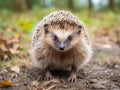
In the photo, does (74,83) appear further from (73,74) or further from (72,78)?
(73,74)

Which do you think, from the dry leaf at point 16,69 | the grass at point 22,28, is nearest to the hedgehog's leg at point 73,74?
the dry leaf at point 16,69

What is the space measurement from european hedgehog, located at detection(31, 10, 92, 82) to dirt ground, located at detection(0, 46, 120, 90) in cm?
14

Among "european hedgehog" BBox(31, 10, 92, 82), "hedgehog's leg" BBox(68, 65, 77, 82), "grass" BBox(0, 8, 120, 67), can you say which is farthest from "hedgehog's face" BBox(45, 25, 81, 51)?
"grass" BBox(0, 8, 120, 67)

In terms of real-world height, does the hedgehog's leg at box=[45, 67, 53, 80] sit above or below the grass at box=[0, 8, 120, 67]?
below

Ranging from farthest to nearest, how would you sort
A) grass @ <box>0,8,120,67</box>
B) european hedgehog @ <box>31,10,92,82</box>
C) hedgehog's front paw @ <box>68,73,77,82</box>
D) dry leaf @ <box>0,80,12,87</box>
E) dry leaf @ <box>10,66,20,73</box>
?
grass @ <box>0,8,120,67</box>
dry leaf @ <box>10,66,20,73</box>
hedgehog's front paw @ <box>68,73,77,82</box>
european hedgehog @ <box>31,10,92,82</box>
dry leaf @ <box>0,80,12,87</box>

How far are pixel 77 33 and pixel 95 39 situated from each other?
451 centimetres

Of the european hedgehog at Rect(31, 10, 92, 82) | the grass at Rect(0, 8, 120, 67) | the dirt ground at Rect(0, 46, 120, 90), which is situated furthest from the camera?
the grass at Rect(0, 8, 120, 67)

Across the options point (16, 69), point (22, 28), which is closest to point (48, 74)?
point (16, 69)

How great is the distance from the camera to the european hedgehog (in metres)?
5.20

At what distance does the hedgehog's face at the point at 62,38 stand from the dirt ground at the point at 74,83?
0.53m

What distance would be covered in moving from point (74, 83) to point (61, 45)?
0.63 m

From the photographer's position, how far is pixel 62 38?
517cm

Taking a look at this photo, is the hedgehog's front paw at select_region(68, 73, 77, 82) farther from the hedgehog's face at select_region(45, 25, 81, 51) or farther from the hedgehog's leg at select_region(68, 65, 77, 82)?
the hedgehog's face at select_region(45, 25, 81, 51)

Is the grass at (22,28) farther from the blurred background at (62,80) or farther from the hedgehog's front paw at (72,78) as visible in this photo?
the hedgehog's front paw at (72,78)
